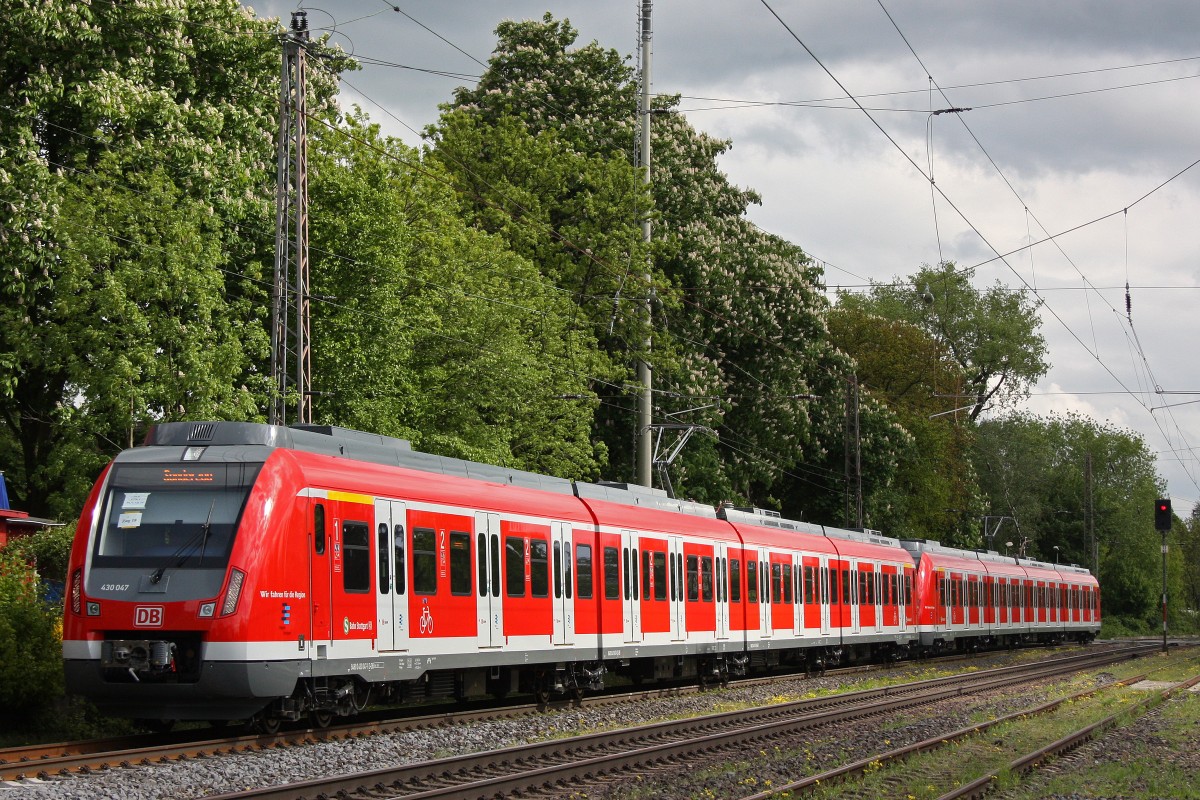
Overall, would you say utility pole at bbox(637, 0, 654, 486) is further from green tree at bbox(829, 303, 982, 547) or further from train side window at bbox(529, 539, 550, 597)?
green tree at bbox(829, 303, 982, 547)

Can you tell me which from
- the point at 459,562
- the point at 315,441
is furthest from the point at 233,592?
the point at 459,562

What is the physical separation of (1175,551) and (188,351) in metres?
107

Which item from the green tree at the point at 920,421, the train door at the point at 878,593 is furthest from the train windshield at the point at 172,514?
the green tree at the point at 920,421

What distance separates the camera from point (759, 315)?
49.5 m

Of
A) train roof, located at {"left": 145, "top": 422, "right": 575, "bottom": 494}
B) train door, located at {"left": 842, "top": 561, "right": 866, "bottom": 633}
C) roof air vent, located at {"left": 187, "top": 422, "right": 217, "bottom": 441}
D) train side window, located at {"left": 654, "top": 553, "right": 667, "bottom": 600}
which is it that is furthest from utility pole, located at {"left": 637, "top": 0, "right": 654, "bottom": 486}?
roof air vent, located at {"left": 187, "top": 422, "right": 217, "bottom": 441}

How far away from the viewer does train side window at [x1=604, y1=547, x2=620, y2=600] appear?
2408 centimetres

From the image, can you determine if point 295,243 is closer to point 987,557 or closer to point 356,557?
point 356,557

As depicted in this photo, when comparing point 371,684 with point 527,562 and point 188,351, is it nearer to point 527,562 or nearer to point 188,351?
point 527,562

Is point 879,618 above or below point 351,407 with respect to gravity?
below

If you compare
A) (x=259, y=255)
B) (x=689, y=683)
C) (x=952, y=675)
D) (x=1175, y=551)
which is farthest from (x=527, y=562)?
(x=1175, y=551)

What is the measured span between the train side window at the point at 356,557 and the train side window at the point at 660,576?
9.45 metres

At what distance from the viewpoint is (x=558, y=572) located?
22.3m

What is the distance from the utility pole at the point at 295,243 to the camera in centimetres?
2173

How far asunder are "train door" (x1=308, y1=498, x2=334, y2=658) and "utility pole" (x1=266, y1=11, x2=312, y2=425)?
472 centimetres
